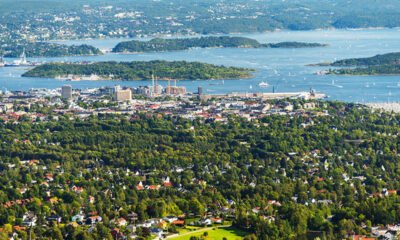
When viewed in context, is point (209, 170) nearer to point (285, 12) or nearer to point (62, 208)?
point (62, 208)

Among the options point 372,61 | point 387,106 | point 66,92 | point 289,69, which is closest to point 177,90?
point 66,92

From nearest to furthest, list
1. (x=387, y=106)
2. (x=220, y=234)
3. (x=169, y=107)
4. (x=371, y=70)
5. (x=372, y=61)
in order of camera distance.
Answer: (x=220, y=234), (x=169, y=107), (x=387, y=106), (x=371, y=70), (x=372, y=61)

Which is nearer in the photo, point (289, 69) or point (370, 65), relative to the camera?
point (370, 65)

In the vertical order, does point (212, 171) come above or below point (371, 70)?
above

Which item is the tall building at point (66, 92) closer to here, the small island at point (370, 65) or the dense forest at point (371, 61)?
the small island at point (370, 65)

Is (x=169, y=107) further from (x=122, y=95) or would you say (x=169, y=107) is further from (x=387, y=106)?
(x=387, y=106)

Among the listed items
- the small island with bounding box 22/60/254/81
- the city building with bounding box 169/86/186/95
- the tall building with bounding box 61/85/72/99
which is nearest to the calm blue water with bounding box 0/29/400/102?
the small island with bounding box 22/60/254/81

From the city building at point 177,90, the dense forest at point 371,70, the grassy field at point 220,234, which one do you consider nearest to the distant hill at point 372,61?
the dense forest at point 371,70

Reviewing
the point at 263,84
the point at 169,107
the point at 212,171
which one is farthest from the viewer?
the point at 263,84
